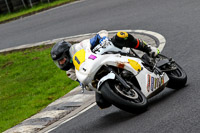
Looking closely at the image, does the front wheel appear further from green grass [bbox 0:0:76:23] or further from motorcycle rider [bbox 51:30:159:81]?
green grass [bbox 0:0:76:23]

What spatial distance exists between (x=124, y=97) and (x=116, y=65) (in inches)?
22.1

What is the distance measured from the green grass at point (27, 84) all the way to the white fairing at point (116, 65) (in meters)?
2.74

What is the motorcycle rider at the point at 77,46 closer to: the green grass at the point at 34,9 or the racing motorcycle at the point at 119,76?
the racing motorcycle at the point at 119,76

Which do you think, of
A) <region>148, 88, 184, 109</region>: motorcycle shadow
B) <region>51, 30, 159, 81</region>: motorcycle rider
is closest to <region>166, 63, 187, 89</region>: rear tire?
<region>148, 88, 184, 109</region>: motorcycle shadow

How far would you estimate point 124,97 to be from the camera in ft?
21.8

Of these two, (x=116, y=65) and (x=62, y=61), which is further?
(x=62, y=61)

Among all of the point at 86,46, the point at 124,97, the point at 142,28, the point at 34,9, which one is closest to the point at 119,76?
the point at 124,97

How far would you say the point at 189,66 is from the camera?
8.91 meters

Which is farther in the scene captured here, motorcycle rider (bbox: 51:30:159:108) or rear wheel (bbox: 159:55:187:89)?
rear wheel (bbox: 159:55:187:89)

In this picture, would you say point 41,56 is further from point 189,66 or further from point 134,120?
point 134,120

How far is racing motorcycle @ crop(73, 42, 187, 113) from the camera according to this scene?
6.67 m

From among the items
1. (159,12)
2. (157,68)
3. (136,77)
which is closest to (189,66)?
(157,68)

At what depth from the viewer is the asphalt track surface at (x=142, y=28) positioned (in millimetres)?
6439

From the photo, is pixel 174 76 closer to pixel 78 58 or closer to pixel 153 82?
pixel 153 82
